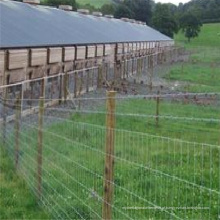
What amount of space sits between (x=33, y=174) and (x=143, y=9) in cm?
8341

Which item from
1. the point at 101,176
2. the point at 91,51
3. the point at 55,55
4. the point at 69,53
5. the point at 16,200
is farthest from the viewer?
the point at 91,51

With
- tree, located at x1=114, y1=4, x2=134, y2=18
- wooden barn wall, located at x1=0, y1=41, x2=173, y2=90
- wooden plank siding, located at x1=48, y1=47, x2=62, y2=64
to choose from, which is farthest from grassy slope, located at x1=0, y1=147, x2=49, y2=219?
tree, located at x1=114, y1=4, x2=134, y2=18

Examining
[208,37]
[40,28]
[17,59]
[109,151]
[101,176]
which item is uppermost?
[208,37]

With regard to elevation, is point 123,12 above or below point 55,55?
above

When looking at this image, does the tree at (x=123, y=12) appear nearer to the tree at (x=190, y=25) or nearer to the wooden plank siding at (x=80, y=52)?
the tree at (x=190, y=25)

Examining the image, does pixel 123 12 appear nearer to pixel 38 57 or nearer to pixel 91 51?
pixel 91 51

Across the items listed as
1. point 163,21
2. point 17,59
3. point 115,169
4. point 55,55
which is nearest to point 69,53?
point 55,55

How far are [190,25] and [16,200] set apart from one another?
86.2 metres

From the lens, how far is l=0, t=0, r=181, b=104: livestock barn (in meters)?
Result: 16.0

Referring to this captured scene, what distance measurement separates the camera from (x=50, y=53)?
790 inches

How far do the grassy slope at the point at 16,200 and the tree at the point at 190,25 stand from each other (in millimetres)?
82486

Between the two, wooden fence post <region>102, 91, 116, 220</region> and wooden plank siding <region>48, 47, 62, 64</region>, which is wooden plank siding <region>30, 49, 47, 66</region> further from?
wooden fence post <region>102, 91, 116, 220</region>

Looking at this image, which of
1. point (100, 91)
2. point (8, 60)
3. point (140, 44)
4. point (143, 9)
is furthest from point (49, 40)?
point (143, 9)

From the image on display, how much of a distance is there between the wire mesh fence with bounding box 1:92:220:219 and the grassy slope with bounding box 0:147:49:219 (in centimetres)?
15
